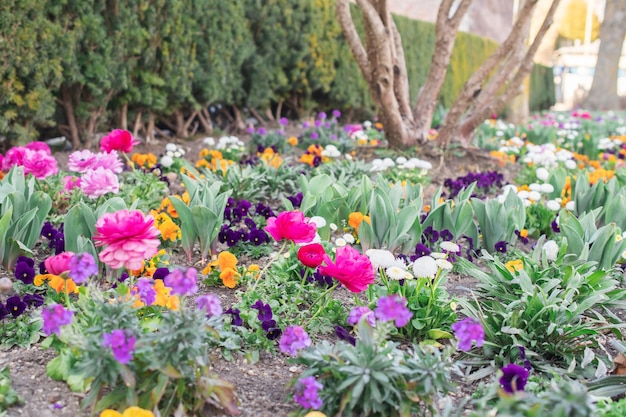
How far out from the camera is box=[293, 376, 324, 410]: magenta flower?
1683 mm

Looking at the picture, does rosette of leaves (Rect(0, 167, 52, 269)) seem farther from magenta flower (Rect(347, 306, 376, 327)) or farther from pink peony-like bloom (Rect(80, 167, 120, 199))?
magenta flower (Rect(347, 306, 376, 327))

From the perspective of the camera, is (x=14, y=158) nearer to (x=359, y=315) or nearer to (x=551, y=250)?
(x=359, y=315)

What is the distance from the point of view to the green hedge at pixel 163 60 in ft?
15.4

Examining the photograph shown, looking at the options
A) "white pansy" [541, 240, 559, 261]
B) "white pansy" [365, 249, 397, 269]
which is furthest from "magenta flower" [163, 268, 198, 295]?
"white pansy" [541, 240, 559, 261]

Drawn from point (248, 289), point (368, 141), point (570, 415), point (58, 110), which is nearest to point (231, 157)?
point (58, 110)

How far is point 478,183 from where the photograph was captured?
15.8 feet

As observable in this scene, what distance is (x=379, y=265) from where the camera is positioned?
7.44 feet

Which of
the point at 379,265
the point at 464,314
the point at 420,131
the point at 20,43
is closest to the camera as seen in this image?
the point at 379,265

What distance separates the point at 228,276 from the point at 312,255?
0.56 metres

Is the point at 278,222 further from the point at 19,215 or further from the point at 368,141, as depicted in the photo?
the point at 368,141

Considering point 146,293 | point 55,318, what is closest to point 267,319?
point 146,293

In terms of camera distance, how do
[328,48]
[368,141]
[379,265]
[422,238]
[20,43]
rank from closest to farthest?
[379,265]
[422,238]
[20,43]
[368,141]
[328,48]

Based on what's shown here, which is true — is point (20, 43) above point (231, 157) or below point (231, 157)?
above

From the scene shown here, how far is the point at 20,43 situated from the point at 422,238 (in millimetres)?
3162
